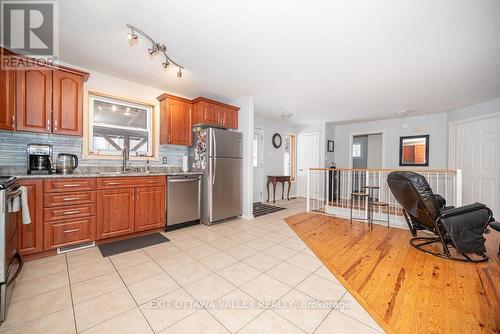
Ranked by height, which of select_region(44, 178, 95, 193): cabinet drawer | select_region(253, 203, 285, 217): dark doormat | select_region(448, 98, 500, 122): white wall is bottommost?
select_region(253, 203, 285, 217): dark doormat

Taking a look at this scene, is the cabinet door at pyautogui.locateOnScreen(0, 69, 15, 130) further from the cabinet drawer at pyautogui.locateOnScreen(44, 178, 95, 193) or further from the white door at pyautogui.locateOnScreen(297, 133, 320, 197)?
the white door at pyautogui.locateOnScreen(297, 133, 320, 197)

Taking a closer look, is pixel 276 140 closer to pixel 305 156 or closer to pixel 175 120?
pixel 305 156

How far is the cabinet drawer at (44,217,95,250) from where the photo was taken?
233 cm

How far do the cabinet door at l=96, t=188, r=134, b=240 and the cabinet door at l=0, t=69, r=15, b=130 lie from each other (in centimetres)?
119

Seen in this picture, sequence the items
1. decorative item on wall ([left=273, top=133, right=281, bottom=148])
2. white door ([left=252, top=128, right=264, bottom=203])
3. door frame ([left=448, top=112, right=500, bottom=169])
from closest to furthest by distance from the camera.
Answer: door frame ([left=448, top=112, right=500, bottom=169]), white door ([left=252, top=128, right=264, bottom=203]), decorative item on wall ([left=273, top=133, right=281, bottom=148])

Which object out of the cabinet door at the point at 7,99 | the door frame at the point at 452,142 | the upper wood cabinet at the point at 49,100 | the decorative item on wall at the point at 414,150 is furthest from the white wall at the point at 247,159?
the door frame at the point at 452,142

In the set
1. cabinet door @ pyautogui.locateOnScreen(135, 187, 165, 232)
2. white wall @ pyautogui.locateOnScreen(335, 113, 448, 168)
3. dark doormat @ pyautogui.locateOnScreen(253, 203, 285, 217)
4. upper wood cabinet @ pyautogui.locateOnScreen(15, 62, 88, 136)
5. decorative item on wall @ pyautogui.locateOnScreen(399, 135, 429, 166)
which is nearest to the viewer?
upper wood cabinet @ pyautogui.locateOnScreen(15, 62, 88, 136)

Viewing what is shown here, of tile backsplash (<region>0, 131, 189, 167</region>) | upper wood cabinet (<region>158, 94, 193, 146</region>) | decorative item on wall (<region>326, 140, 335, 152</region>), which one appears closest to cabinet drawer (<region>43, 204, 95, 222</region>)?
tile backsplash (<region>0, 131, 189, 167</region>)

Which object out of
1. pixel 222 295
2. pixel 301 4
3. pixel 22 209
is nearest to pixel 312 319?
pixel 222 295

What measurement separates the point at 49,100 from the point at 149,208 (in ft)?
6.07

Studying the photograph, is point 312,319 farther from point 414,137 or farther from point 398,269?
point 414,137

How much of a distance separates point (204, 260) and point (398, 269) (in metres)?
2.13

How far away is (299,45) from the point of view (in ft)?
7.84

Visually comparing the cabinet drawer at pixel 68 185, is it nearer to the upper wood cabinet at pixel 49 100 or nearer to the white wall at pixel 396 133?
the upper wood cabinet at pixel 49 100
